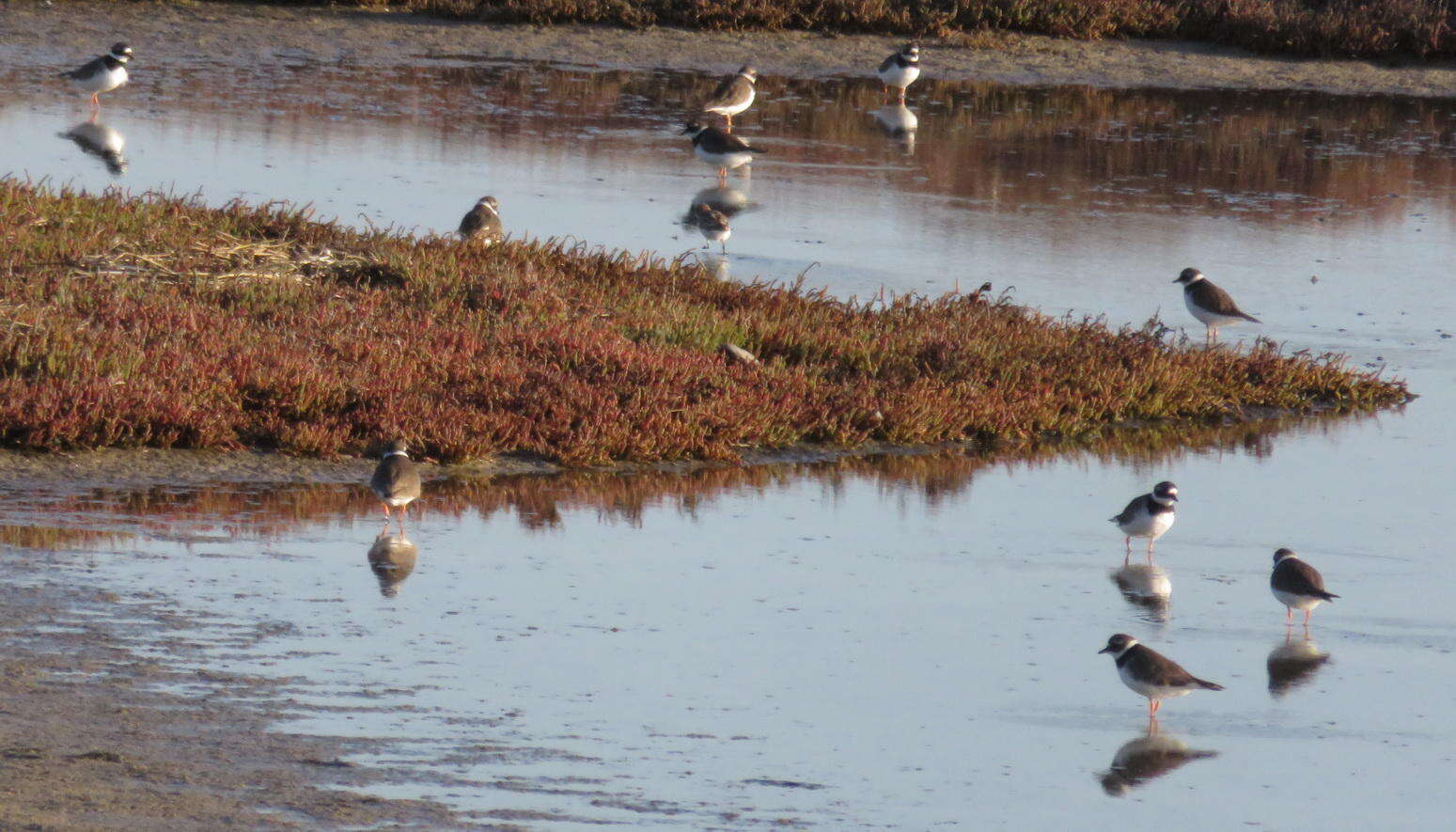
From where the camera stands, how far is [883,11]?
34.3 m

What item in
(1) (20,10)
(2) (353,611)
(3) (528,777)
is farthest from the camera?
(1) (20,10)

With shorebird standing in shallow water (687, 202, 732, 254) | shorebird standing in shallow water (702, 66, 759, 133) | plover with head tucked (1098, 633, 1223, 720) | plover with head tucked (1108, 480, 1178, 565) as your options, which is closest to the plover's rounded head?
plover with head tucked (1098, 633, 1223, 720)

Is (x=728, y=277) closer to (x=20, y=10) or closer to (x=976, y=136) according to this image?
(x=976, y=136)

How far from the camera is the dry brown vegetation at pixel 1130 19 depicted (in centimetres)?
3359

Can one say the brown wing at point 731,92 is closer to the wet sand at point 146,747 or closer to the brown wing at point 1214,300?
the brown wing at point 1214,300

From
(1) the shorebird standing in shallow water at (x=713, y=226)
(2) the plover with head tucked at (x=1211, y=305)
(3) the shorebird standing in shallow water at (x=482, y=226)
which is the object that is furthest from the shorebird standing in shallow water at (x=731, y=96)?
(2) the plover with head tucked at (x=1211, y=305)

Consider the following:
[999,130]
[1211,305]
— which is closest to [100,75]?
[999,130]

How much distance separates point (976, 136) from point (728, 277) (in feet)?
34.4

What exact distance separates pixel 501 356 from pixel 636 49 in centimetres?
1985

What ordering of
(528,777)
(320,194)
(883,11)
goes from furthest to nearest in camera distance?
(883,11)
(320,194)
(528,777)

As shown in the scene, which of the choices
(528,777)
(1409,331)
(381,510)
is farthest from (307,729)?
(1409,331)

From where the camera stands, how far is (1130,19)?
35.5m

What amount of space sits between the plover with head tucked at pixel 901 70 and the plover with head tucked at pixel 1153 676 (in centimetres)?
2128

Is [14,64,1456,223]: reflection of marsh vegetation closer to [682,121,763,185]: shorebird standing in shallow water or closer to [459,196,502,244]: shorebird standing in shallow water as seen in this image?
[682,121,763,185]: shorebird standing in shallow water
